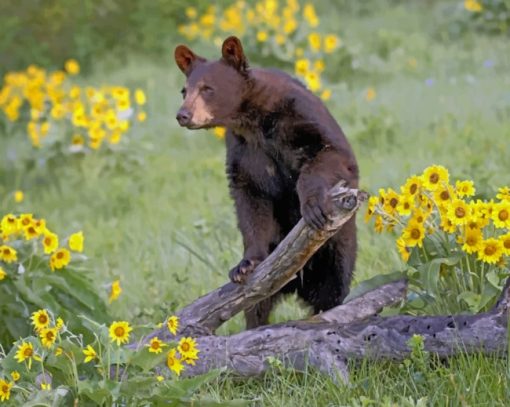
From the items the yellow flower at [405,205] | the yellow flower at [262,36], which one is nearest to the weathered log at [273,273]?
the yellow flower at [405,205]

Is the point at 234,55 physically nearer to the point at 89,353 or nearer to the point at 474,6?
the point at 89,353

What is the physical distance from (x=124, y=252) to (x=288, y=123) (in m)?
2.62

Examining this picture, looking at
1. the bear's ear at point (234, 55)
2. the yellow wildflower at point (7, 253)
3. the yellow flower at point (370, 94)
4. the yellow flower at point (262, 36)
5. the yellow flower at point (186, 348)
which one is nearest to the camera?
the yellow flower at point (186, 348)

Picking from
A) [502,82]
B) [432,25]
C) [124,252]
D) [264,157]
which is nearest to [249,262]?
[264,157]

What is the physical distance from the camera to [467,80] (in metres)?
9.11

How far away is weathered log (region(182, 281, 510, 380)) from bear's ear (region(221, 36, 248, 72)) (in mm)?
960

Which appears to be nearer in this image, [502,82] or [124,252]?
[124,252]

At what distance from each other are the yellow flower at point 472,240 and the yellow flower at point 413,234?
0.15 meters

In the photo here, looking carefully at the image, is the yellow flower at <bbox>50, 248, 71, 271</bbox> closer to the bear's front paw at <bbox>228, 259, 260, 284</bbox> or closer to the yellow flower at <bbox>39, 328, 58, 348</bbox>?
the bear's front paw at <bbox>228, 259, 260, 284</bbox>

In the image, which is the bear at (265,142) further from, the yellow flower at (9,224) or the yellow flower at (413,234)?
the yellow flower at (9,224)

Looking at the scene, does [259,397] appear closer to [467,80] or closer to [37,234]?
[37,234]

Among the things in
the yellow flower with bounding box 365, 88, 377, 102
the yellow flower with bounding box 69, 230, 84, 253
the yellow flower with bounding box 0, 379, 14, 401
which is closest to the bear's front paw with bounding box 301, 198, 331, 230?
the yellow flower with bounding box 0, 379, 14, 401

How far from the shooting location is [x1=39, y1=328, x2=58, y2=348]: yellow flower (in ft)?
11.1

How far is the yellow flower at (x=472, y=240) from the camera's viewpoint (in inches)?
146
